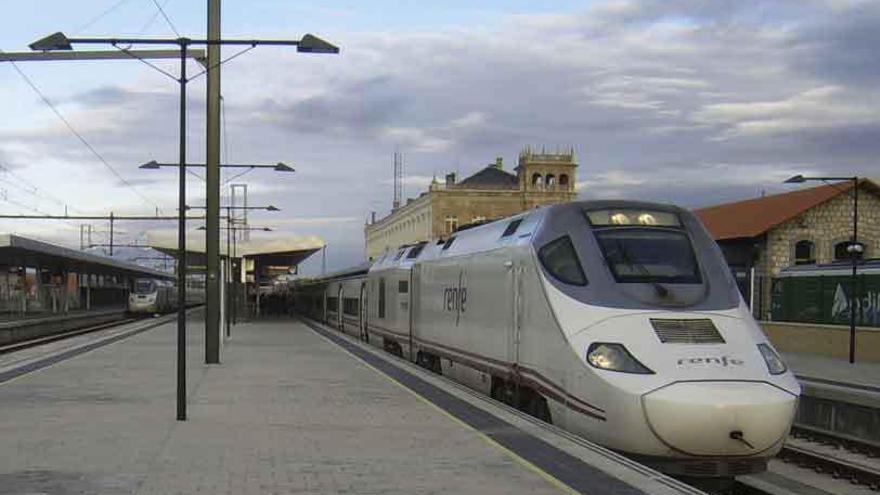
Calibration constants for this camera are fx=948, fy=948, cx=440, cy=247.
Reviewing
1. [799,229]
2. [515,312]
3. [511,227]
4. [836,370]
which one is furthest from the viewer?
[799,229]

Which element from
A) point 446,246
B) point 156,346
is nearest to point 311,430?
point 446,246

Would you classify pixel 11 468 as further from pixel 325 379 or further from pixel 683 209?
pixel 325 379

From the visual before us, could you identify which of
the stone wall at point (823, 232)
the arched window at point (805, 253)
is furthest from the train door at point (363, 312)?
the arched window at point (805, 253)

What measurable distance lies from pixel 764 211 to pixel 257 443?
115 feet

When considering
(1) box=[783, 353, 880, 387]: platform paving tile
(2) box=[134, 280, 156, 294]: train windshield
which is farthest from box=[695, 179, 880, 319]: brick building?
(2) box=[134, 280, 156, 294]: train windshield

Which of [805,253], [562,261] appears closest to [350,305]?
[805,253]

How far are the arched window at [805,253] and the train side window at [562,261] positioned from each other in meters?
30.8

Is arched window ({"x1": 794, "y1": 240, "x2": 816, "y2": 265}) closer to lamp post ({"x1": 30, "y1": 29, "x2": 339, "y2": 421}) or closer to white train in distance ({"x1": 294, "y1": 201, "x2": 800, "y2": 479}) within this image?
white train in distance ({"x1": 294, "y1": 201, "x2": 800, "y2": 479})

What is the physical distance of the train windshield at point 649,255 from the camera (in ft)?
34.5

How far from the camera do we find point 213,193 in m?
21.0

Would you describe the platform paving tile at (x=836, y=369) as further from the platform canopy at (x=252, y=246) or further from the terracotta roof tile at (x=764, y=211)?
the platform canopy at (x=252, y=246)

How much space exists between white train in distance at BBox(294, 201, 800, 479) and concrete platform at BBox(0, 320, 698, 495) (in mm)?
552

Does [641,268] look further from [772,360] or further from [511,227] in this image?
[511,227]

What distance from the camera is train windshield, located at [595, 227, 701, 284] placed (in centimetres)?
1052
